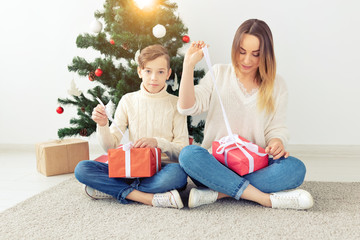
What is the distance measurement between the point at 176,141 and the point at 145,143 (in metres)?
0.18

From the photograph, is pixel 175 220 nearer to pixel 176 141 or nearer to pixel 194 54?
pixel 176 141

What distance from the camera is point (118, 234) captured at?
3.55 ft

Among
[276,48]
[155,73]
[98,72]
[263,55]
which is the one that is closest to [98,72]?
[98,72]

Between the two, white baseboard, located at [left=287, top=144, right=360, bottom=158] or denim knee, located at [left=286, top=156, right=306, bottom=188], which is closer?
denim knee, located at [left=286, top=156, right=306, bottom=188]

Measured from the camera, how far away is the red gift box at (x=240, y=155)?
49.6 inches

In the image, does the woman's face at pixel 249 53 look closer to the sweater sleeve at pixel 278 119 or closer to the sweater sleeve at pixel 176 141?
the sweater sleeve at pixel 278 119

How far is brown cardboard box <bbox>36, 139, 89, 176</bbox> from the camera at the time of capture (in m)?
1.83

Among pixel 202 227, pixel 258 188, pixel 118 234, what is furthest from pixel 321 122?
pixel 118 234

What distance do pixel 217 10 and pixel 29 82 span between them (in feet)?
4.25

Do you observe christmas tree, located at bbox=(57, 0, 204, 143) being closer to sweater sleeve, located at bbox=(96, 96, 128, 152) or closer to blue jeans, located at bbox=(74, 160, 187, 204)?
sweater sleeve, located at bbox=(96, 96, 128, 152)

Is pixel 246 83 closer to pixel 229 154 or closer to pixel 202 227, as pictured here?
pixel 229 154

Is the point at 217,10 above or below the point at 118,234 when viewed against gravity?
above

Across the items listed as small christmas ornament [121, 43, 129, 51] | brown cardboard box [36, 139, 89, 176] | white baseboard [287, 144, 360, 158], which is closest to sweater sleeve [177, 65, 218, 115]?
small christmas ornament [121, 43, 129, 51]

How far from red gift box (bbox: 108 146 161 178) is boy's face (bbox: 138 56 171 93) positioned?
314 mm
